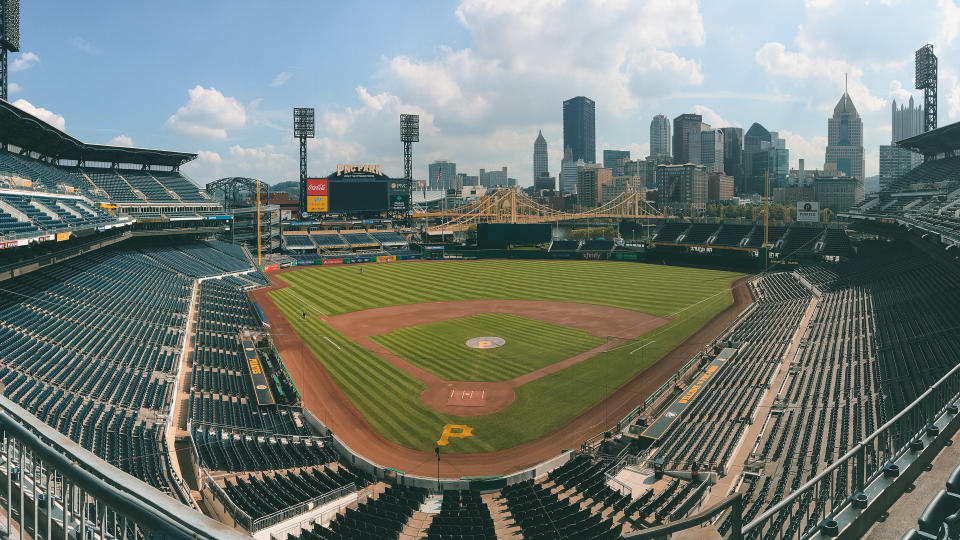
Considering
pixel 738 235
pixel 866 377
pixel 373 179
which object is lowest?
pixel 866 377

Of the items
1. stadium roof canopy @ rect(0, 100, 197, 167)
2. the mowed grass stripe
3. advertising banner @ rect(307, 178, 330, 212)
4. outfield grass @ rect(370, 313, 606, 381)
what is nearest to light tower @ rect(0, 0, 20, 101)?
stadium roof canopy @ rect(0, 100, 197, 167)

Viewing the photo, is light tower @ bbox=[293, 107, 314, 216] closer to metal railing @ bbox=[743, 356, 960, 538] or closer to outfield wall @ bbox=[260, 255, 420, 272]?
outfield wall @ bbox=[260, 255, 420, 272]

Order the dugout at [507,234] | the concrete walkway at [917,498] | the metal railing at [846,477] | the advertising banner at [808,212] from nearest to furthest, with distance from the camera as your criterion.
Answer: the metal railing at [846,477] < the concrete walkway at [917,498] < the advertising banner at [808,212] < the dugout at [507,234]

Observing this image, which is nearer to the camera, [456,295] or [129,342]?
[129,342]

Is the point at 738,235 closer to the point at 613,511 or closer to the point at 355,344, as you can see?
the point at 355,344

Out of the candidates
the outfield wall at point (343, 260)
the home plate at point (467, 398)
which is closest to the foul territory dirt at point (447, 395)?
the home plate at point (467, 398)

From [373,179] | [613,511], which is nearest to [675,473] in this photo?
[613,511]

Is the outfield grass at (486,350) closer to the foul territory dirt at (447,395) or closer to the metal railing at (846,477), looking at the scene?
the foul territory dirt at (447,395)
